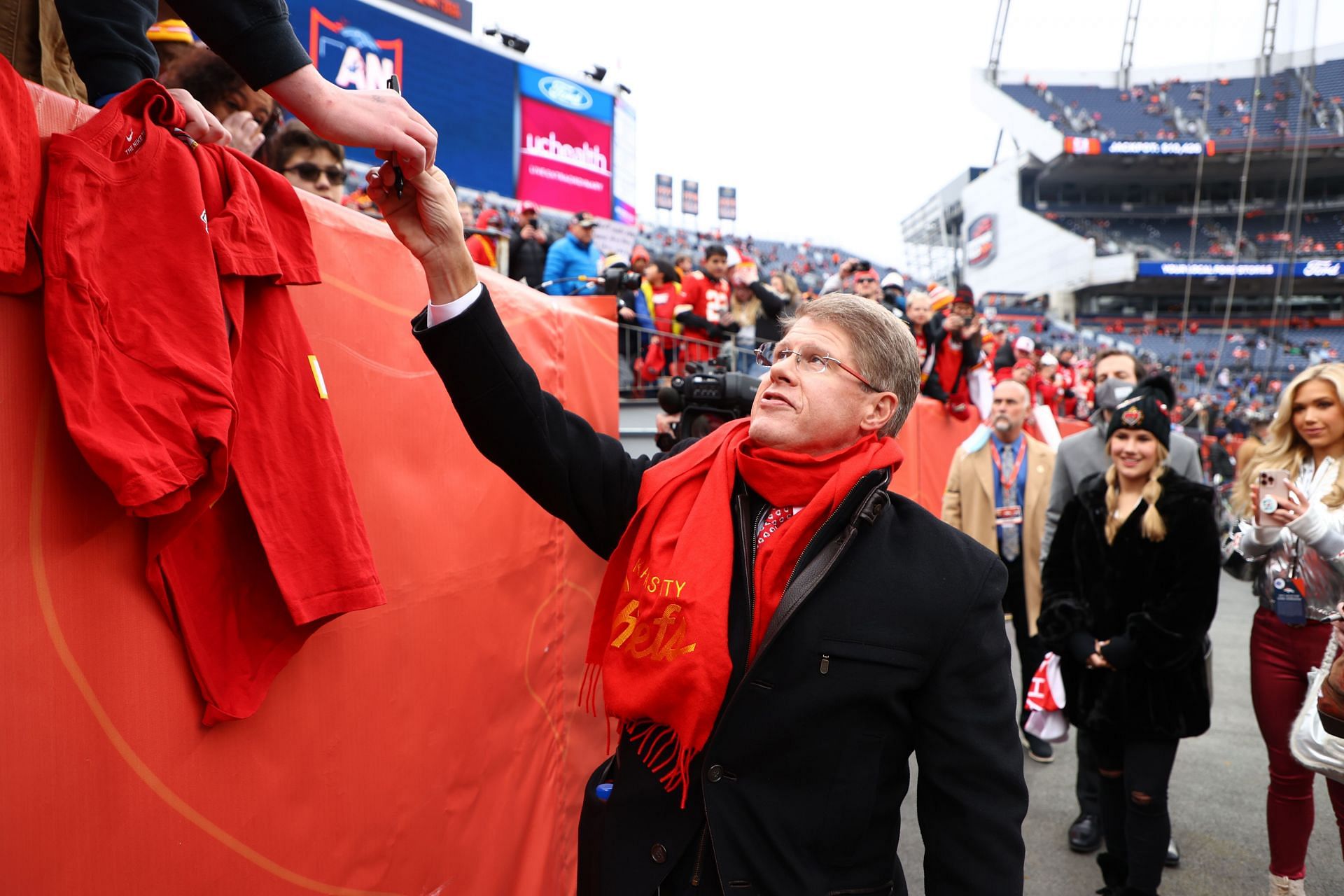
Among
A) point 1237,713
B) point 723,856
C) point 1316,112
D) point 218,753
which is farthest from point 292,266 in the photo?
point 1316,112

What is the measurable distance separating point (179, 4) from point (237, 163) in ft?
0.85

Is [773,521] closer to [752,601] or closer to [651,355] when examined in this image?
[752,601]

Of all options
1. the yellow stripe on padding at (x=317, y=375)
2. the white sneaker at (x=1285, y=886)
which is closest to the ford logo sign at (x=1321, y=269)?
A: the white sneaker at (x=1285, y=886)

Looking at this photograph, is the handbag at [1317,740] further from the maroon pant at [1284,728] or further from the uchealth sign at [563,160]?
the uchealth sign at [563,160]

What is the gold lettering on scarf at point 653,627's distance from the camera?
5.15 ft

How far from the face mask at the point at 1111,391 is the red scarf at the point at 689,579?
3690 mm

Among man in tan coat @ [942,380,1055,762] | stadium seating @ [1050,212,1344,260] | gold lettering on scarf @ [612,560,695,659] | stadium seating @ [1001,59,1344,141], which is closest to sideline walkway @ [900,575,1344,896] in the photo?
man in tan coat @ [942,380,1055,762]

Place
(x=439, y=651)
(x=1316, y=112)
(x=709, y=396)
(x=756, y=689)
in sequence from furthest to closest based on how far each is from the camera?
(x=1316, y=112), (x=709, y=396), (x=439, y=651), (x=756, y=689)

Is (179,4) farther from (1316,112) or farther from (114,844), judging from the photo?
(1316,112)

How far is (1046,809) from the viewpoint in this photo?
4.49 m

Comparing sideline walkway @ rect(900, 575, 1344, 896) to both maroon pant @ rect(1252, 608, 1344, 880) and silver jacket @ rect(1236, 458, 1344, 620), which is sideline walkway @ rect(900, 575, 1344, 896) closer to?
maroon pant @ rect(1252, 608, 1344, 880)

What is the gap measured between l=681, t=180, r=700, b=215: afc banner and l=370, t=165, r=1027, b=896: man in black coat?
178ft

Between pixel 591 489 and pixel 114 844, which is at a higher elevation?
pixel 591 489

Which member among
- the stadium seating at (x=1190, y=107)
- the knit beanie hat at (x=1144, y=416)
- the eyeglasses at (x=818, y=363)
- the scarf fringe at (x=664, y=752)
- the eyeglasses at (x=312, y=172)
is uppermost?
the stadium seating at (x=1190, y=107)
